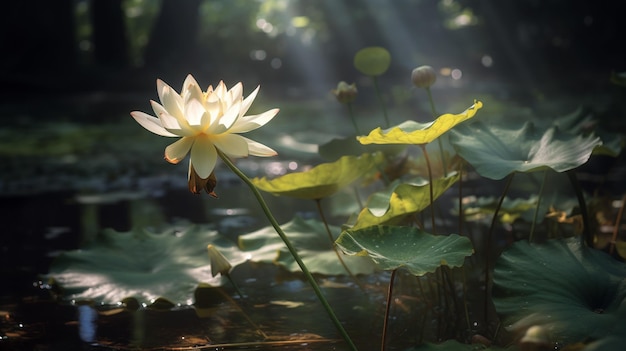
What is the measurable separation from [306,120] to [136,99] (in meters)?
2.61

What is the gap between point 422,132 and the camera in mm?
1145

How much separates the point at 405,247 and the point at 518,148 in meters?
0.36

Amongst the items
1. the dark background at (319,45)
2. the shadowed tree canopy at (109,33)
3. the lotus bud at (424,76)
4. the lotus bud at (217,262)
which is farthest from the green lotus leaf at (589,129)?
the shadowed tree canopy at (109,33)

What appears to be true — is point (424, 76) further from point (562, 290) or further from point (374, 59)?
point (562, 290)

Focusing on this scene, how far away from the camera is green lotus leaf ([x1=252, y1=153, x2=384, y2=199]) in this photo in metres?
1.31

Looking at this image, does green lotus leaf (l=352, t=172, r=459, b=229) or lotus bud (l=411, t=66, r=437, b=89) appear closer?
green lotus leaf (l=352, t=172, r=459, b=229)

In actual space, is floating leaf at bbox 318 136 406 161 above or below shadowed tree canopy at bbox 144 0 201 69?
below

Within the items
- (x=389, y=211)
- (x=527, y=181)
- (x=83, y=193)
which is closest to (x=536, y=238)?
(x=389, y=211)

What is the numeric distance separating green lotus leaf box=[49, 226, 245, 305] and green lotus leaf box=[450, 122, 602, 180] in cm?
54

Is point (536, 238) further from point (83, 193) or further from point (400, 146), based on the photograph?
point (83, 193)

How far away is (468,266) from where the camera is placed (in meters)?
1.78

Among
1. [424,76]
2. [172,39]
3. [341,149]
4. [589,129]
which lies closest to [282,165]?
[341,149]

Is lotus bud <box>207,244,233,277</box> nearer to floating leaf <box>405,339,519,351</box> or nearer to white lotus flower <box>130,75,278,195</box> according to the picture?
white lotus flower <box>130,75,278,195</box>

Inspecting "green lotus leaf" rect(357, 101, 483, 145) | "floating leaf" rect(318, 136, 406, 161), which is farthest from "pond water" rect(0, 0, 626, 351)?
"green lotus leaf" rect(357, 101, 483, 145)
